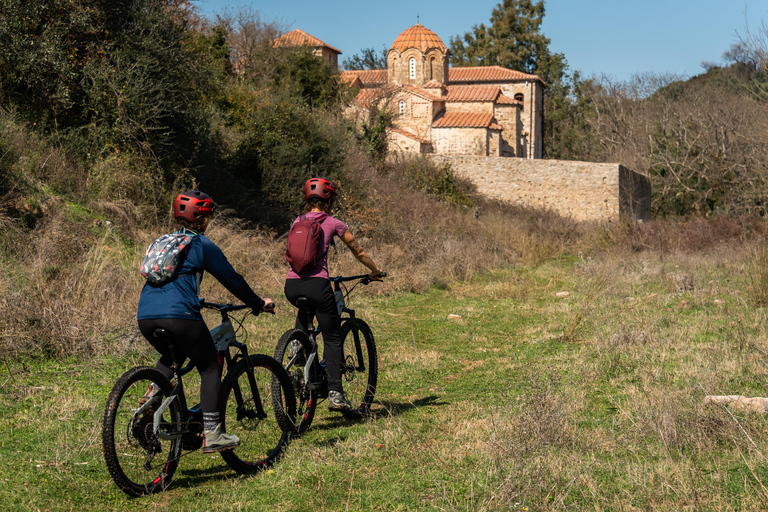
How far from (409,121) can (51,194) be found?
39000 millimetres

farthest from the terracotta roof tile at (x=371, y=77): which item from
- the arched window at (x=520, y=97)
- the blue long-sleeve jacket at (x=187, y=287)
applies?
the blue long-sleeve jacket at (x=187, y=287)

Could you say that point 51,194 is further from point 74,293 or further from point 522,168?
point 522,168

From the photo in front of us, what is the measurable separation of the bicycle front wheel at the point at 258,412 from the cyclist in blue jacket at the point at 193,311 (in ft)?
0.51

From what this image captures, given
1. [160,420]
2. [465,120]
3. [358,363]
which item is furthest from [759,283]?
[465,120]

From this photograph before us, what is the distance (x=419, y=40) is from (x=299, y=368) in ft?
173

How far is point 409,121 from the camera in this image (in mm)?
50469

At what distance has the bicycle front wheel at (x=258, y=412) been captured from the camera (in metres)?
4.63

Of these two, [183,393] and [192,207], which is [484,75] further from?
[183,393]

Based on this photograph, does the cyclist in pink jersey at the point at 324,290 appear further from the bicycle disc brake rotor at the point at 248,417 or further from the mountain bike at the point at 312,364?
the bicycle disc brake rotor at the point at 248,417

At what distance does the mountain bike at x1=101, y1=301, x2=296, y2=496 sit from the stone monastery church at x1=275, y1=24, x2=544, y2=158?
1382 inches

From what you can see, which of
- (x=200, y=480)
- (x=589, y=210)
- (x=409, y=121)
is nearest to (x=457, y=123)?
(x=409, y=121)

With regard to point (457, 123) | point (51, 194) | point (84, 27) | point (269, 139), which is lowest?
point (51, 194)

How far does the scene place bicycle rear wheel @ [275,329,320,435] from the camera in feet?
17.5

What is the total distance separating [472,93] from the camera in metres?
54.9
